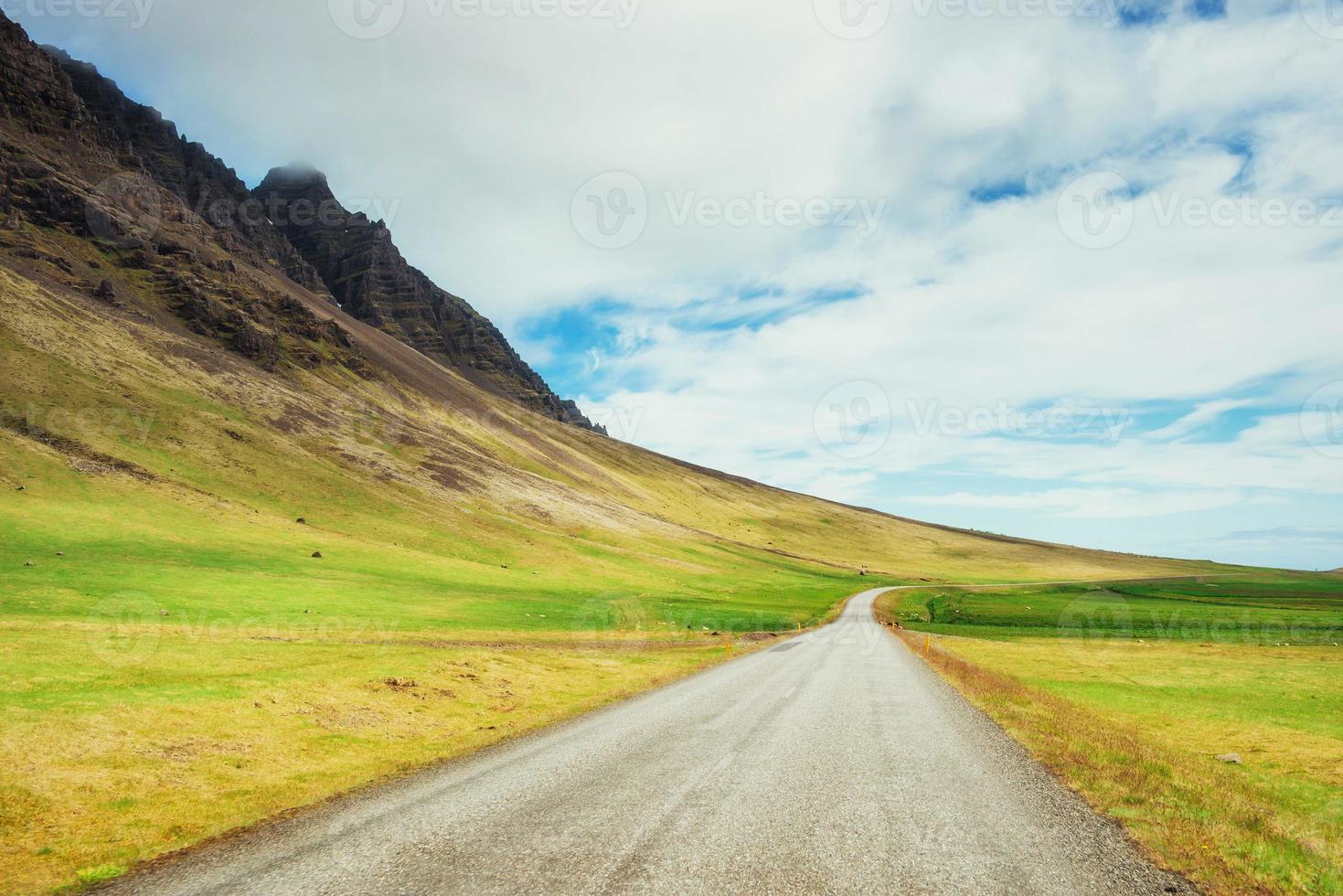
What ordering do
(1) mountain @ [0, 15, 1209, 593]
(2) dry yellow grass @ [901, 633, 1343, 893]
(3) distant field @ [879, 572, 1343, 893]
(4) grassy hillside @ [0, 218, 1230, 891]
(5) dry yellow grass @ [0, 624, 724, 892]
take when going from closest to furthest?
(2) dry yellow grass @ [901, 633, 1343, 893]
(3) distant field @ [879, 572, 1343, 893]
(5) dry yellow grass @ [0, 624, 724, 892]
(4) grassy hillside @ [0, 218, 1230, 891]
(1) mountain @ [0, 15, 1209, 593]

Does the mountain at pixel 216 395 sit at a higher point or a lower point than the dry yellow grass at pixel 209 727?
higher

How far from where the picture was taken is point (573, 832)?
32.9ft

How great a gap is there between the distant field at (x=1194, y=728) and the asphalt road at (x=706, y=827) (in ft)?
3.71

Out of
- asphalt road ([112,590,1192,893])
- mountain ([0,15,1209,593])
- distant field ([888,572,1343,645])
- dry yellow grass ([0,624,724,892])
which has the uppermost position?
mountain ([0,15,1209,593])

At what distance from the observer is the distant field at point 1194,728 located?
10.3 m

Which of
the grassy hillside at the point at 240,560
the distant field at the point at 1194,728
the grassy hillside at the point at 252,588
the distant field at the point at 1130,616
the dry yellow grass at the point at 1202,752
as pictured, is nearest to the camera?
the dry yellow grass at the point at 1202,752

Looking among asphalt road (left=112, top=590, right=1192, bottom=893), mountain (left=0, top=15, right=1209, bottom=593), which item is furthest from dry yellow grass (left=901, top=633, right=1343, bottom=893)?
mountain (left=0, top=15, right=1209, bottom=593)

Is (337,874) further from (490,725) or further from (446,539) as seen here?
(446,539)

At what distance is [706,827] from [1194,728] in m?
26.0

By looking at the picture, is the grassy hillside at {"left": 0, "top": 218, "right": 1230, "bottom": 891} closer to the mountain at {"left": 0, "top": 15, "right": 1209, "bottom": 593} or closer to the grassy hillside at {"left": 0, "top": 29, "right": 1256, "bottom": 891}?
the grassy hillside at {"left": 0, "top": 29, "right": 1256, "bottom": 891}

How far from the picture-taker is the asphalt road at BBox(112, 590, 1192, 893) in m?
8.55

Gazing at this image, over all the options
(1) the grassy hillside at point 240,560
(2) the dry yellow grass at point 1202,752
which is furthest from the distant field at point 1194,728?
→ (1) the grassy hillside at point 240,560

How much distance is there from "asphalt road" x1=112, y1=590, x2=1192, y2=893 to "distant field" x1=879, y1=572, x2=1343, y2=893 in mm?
1131

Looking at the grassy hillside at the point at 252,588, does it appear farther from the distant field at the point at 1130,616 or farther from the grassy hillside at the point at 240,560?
the distant field at the point at 1130,616
